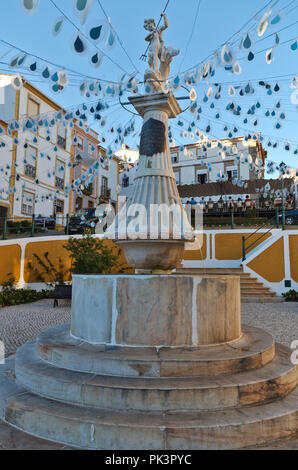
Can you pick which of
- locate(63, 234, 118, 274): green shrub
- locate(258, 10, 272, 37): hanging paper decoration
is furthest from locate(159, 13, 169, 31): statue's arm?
locate(63, 234, 118, 274): green shrub

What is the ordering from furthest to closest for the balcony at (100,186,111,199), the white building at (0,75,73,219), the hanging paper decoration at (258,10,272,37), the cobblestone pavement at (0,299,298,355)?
the balcony at (100,186,111,199)
the white building at (0,75,73,219)
the cobblestone pavement at (0,299,298,355)
the hanging paper decoration at (258,10,272,37)

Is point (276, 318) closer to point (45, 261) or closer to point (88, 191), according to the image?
point (45, 261)

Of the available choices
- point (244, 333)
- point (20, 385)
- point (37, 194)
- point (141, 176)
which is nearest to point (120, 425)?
point (20, 385)

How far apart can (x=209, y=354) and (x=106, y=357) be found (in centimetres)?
96

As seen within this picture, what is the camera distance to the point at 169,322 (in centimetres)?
306

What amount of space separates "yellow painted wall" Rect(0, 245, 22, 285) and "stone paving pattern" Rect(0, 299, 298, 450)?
1.94 meters

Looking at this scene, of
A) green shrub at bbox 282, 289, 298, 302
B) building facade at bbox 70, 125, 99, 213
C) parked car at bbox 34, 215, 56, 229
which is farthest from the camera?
building facade at bbox 70, 125, 99, 213

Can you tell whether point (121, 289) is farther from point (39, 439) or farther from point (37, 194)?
point (37, 194)

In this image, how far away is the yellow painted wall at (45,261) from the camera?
1210 cm

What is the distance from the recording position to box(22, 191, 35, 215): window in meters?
20.9

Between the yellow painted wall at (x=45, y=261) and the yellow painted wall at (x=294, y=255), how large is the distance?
5978mm

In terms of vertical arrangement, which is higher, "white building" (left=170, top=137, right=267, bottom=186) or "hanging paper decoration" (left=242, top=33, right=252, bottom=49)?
"white building" (left=170, top=137, right=267, bottom=186)

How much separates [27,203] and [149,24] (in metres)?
18.0

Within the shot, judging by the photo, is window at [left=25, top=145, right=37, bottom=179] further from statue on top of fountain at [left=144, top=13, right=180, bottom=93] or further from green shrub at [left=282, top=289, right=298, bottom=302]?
green shrub at [left=282, top=289, right=298, bottom=302]
